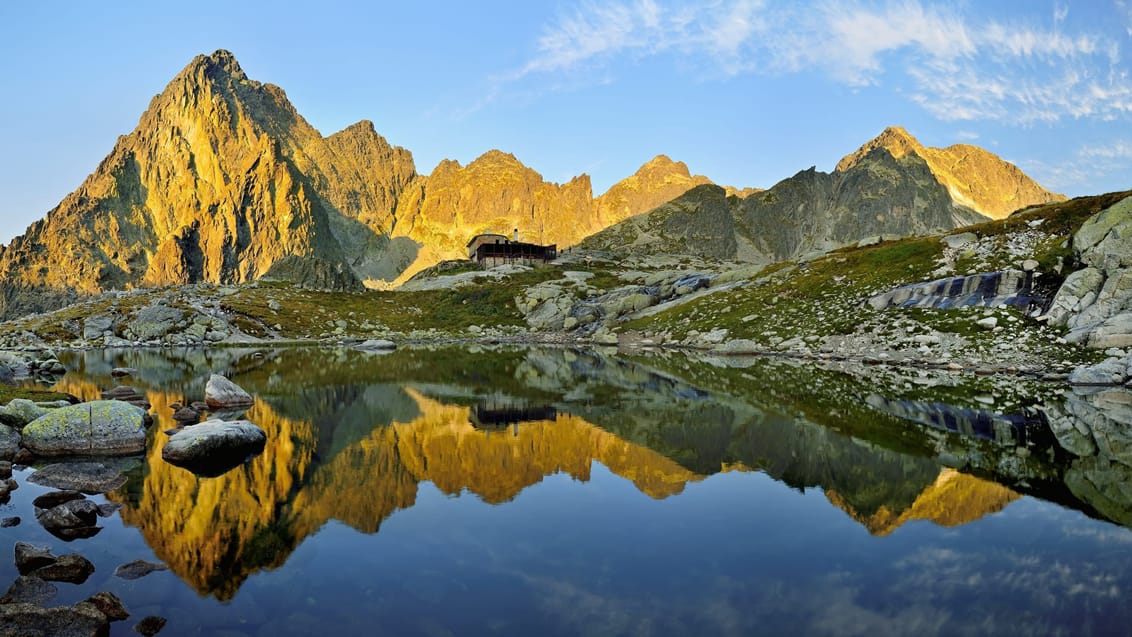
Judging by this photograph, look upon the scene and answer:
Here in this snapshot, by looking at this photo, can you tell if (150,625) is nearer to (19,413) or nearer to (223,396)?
(19,413)

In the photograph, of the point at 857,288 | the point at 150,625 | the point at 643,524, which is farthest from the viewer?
the point at 857,288

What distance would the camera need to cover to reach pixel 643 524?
1683 centimetres

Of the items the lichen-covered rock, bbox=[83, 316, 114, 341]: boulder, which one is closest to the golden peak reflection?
the lichen-covered rock

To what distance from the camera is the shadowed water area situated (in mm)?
11516

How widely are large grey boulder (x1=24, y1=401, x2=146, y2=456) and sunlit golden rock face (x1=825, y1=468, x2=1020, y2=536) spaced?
88.6 ft

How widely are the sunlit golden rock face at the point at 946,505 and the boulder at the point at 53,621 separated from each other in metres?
17.3

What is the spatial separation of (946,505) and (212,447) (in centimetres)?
2561

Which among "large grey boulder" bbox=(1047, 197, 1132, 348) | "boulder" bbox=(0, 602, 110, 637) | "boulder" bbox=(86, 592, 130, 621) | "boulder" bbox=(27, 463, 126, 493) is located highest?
"large grey boulder" bbox=(1047, 197, 1132, 348)

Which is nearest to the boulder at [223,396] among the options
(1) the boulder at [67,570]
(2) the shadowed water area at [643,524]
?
(2) the shadowed water area at [643,524]

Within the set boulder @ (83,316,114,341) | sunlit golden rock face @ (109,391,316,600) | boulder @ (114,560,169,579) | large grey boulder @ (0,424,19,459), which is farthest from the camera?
boulder @ (83,316,114,341)

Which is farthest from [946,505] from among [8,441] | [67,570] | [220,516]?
[8,441]

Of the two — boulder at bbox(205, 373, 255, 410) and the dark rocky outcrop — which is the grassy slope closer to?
boulder at bbox(205, 373, 255, 410)

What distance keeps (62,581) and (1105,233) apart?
243 feet

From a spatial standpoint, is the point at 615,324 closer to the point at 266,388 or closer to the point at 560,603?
the point at 266,388
